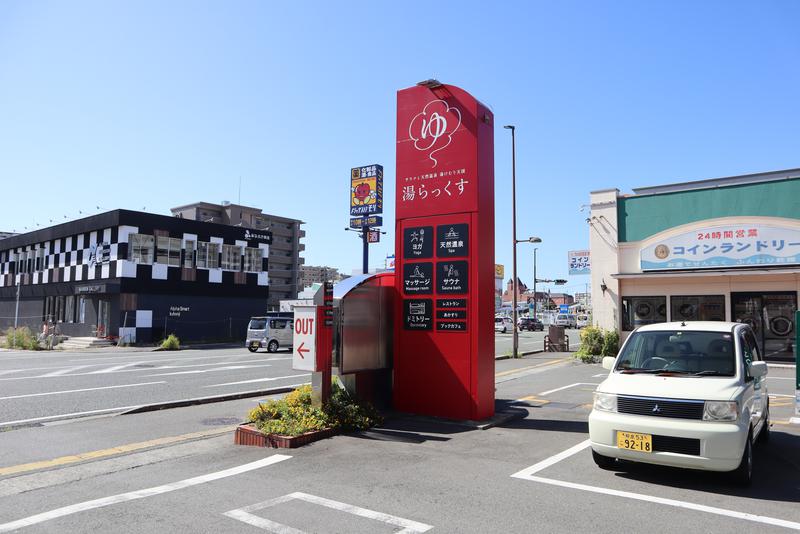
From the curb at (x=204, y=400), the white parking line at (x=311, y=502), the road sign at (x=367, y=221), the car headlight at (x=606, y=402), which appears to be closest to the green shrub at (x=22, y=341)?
the road sign at (x=367, y=221)

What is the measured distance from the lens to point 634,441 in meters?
5.80

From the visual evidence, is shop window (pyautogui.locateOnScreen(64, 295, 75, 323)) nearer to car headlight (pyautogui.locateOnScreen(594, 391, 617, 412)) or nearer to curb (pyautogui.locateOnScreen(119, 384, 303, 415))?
curb (pyautogui.locateOnScreen(119, 384, 303, 415))

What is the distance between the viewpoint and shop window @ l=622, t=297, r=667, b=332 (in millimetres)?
21797

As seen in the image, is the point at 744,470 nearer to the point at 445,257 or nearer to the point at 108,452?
the point at 445,257

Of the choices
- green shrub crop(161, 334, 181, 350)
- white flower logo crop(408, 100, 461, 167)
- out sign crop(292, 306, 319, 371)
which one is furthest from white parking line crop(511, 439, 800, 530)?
green shrub crop(161, 334, 181, 350)

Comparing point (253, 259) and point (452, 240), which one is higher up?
point (253, 259)

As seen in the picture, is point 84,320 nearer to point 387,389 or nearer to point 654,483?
point 387,389

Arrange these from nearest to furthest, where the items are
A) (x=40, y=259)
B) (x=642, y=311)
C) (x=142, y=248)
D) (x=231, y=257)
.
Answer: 1. (x=642, y=311)
2. (x=142, y=248)
3. (x=231, y=257)
4. (x=40, y=259)

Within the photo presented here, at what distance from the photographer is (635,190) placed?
22.9 metres

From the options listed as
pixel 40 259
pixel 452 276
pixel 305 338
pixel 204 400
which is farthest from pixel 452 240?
pixel 40 259

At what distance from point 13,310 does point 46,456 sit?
48.5m

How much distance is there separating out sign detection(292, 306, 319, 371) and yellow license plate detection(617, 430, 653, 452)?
458 centimetres

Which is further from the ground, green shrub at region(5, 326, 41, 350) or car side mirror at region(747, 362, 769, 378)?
car side mirror at region(747, 362, 769, 378)

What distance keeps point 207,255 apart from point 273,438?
3543 cm
